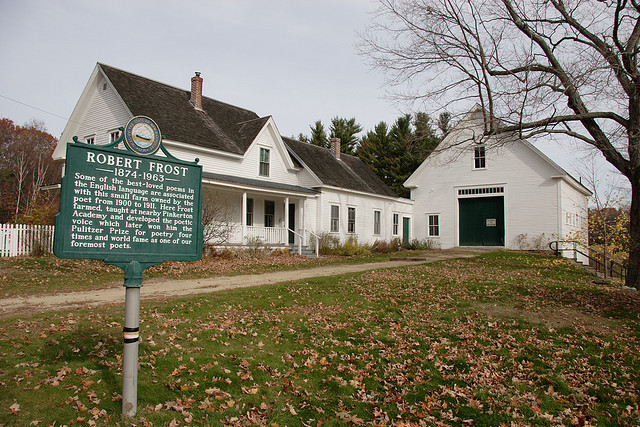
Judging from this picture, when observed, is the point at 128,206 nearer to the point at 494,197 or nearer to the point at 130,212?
the point at 130,212

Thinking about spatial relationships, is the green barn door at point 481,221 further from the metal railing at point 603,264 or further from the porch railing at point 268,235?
the porch railing at point 268,235

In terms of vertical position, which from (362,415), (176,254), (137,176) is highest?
(137,176)

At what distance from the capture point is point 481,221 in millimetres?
27922

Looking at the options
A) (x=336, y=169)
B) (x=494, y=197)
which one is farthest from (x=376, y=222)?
(x=494, y=197)

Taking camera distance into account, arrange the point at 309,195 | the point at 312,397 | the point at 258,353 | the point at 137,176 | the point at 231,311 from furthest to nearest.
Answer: the point at 309,195, the point at 231,311, the point at 258,353, the point at 312,397, the point at 137,176

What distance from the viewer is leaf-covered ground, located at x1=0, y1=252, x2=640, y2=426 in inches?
179

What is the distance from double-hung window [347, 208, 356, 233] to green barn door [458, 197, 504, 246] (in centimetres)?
737

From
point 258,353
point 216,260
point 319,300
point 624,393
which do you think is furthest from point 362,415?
point 216,260

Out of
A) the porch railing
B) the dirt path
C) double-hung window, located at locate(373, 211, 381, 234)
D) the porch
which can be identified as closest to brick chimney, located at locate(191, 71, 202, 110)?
the porch

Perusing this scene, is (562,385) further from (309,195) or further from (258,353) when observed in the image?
(309,195)

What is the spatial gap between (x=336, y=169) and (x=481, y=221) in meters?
9.98

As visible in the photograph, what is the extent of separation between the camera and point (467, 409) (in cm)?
468

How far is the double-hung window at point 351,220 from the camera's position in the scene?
26.5 meters

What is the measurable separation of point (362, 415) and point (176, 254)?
267 centimetres
